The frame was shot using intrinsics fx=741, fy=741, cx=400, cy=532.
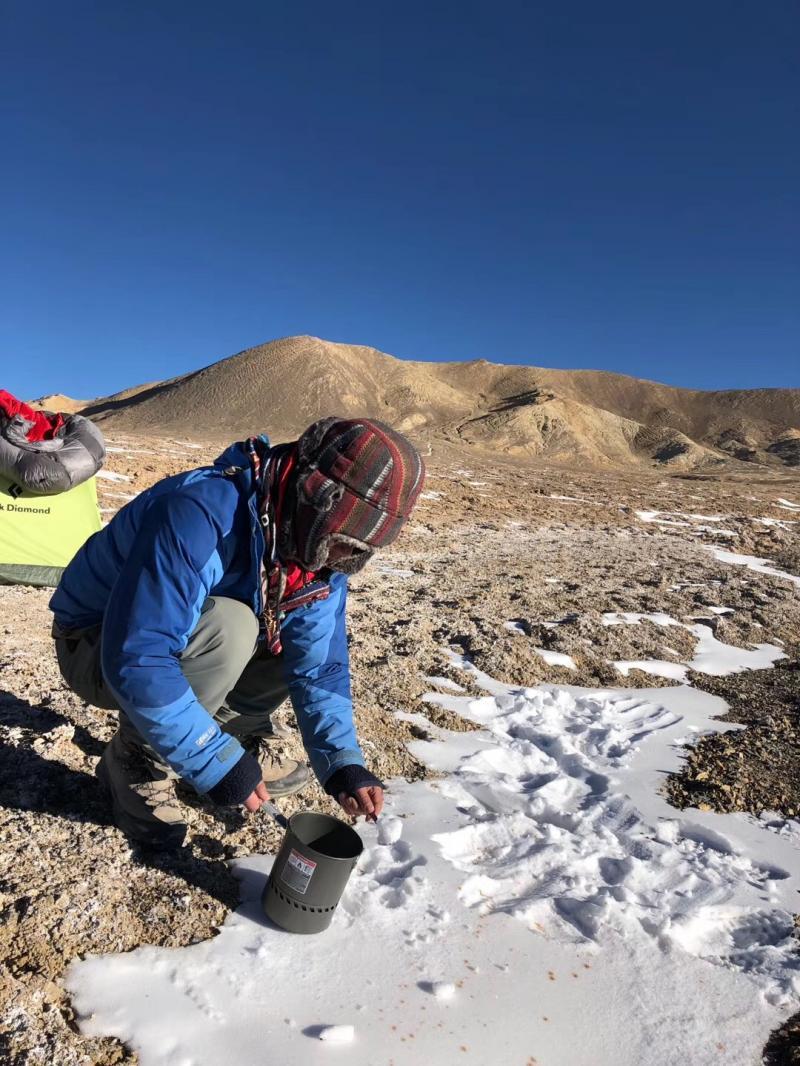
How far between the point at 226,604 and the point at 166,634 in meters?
0.24

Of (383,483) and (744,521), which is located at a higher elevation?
(744,521)

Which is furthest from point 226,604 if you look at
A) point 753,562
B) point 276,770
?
point 753,562

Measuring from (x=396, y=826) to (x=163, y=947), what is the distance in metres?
0.80

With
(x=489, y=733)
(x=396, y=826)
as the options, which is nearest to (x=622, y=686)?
(x=489, y=733)

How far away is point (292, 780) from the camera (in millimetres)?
2414

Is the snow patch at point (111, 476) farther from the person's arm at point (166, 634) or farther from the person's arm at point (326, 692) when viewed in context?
the person's arm at point (166, 634)

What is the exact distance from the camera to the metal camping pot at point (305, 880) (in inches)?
67.8

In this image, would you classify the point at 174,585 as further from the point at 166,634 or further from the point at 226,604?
the point at 226,604

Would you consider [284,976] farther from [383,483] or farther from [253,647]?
[383,483]

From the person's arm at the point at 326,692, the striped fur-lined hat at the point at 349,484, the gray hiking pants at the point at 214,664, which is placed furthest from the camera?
the person's arm at the point at 326,692

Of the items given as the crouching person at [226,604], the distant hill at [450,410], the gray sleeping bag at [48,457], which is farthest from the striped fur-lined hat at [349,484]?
the distant hill at [450,410]

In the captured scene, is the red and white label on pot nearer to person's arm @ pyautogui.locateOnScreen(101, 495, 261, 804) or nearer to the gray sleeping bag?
person's arm @ pyautogui.locateOnScreen(101, 495, 261, 804)

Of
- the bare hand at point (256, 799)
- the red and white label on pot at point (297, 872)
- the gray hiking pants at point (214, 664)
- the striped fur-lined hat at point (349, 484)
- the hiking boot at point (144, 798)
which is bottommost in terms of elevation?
the hiking boot at point (144, 798)

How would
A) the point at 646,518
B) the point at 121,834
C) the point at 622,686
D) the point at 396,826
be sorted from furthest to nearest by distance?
the point at 646,518, the point at 622,686, the point at 396,826, the point at 121,834
